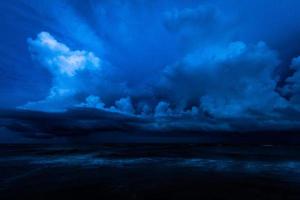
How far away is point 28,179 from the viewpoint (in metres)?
39.8

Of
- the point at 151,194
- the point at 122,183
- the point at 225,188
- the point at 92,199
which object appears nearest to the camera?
the point at 92,199

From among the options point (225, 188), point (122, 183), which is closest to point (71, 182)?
point (122, 183)

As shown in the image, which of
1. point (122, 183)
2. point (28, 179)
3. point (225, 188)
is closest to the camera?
point (225, 188)

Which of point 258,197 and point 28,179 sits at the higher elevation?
point 28,179

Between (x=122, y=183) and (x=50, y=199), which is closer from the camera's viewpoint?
(x=50, y=199)

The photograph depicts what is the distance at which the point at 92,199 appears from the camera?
27.2 meters

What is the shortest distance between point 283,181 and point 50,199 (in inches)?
1374

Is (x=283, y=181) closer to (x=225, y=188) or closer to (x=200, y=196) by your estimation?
(x=225, y=188)

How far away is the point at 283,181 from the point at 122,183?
85.1 ft

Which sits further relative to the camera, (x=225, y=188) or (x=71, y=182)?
(x=71, y=182)

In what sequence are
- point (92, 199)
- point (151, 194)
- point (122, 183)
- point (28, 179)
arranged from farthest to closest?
point (28, 179) → point (122, 183) → point (151, 194) → point (92, 199)

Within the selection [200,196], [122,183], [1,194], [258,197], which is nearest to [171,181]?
[122,183]

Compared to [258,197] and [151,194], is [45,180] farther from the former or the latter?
[258,197]

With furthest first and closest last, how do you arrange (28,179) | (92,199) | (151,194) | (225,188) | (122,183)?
(28,179) < (122,183) < (225,188) < (151,194) < (92,199)
